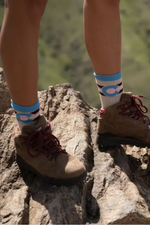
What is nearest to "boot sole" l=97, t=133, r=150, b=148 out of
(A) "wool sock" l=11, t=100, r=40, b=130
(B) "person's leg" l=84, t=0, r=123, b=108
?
(B) "person's leg" l=84, t=0, r=123, b=108

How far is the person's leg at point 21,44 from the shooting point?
1087 mm

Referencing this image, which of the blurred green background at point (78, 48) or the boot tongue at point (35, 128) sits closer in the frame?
the boot tongue at point (35, 128)

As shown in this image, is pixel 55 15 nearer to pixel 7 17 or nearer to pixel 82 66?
pixel 82 66

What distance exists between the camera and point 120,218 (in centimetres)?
117

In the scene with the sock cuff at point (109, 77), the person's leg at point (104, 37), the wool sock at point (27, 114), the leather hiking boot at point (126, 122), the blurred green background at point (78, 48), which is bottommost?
the blurred green background at point (78, 48)

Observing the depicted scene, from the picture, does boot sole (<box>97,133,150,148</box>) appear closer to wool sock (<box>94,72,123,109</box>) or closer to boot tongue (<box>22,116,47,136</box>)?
wool sock (<box>94,72,123,109</box>)

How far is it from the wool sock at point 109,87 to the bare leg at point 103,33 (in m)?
0.03

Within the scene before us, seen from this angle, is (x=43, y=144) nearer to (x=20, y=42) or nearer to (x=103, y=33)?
(x=20, y=42)

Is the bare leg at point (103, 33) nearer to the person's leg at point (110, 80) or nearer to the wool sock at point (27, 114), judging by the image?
the person's leg at point (110, 80)

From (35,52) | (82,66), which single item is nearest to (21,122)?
(35,52)

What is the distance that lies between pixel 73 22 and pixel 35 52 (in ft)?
74.9

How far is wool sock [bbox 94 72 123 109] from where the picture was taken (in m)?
1.36

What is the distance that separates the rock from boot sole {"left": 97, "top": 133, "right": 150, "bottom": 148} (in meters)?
0.05

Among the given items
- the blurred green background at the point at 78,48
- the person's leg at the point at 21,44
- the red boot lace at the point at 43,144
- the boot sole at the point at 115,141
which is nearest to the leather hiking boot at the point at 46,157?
the red boot lace at the point at 43,144
